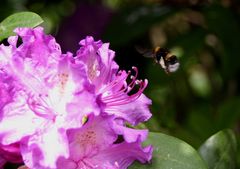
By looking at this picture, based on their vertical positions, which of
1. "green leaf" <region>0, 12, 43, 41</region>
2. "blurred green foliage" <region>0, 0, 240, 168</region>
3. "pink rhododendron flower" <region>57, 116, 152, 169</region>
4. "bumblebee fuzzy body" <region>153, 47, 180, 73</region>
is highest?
"green leaf" <region>0, 12, 43, 41</region>

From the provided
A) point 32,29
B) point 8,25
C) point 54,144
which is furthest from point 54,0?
point 54,144

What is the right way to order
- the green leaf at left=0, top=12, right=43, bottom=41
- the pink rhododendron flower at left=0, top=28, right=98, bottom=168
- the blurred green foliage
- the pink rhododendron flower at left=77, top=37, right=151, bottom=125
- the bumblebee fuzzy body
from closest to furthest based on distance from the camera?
the pink rhododendron flower at left=0, top=28, right=98, bottom=168 → the pink rhododendron flower at left=77, top=37, right=151, bottom=125 → the green leaf at left=0, top=12, right=43, bottom=41 → the bumblebee fuzzy body → the blurred green foliage

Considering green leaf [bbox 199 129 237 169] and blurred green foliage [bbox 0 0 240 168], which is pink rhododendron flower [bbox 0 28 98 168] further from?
blurred green foliage [bbox 0 0 240 168]

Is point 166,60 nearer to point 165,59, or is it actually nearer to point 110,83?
point 165,59

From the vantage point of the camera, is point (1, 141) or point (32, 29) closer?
point (1, 141)

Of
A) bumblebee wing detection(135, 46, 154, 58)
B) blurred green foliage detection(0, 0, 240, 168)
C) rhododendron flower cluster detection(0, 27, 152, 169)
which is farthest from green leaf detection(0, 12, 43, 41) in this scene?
blurred green foliage detection(0, 0, 240, 168)

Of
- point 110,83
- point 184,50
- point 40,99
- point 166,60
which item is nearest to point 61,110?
point 40,99

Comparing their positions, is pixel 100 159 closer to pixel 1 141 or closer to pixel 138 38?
pixel 1 141
